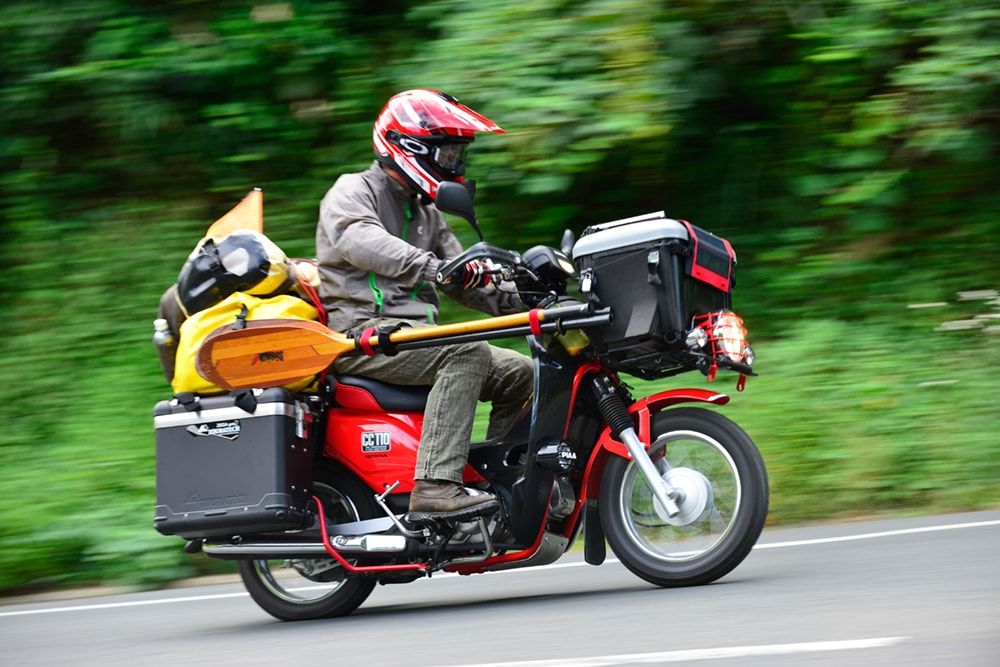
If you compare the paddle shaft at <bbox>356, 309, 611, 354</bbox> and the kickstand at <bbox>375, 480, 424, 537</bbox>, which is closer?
the paddle shaft at <bbox>356, 309, 611, 354</bbox>

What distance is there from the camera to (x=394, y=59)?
11.7 m

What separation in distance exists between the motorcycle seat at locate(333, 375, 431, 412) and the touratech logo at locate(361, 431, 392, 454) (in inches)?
4.3

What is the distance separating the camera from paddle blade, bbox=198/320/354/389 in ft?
19.1

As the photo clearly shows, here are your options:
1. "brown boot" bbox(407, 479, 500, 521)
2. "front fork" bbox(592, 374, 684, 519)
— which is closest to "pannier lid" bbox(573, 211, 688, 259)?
"front fork" bbox(592, 374, 684, 519)

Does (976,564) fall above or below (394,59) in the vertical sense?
below

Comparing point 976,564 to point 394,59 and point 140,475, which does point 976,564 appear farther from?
point 394,59

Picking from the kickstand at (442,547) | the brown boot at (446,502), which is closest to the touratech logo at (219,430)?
the brown boot at (446,502)

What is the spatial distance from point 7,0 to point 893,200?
300 inches

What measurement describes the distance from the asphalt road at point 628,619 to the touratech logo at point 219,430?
83 cm

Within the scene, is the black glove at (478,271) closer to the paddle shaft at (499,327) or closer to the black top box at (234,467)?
the paddle shaft at (499,327)

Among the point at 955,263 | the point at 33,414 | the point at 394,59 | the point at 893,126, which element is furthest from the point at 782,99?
the point at 33,414

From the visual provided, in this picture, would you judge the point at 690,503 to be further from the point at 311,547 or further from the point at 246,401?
the point at 246,401

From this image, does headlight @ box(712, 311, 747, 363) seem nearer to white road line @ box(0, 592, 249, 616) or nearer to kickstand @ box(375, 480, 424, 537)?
kickstand @ box(375, 480, 424, 537)

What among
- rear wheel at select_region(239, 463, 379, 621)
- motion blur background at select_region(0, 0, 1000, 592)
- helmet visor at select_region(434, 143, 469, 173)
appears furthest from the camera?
motion blur background at select_region(0, 0, 1000, 592)
